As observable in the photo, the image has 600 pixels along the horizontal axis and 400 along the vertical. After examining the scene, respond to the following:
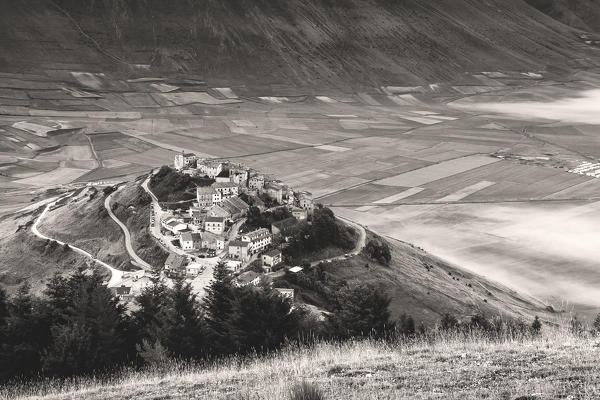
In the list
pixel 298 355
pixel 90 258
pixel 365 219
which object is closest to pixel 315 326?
pixel 298 355

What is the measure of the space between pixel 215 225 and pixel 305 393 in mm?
57690

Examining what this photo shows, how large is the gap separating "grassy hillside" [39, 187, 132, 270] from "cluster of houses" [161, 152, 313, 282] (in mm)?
6188

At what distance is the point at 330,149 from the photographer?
549ft

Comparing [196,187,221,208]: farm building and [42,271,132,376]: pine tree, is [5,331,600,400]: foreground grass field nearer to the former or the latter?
[42,271,132,376]: pine tree

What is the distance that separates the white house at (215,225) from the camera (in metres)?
72.0

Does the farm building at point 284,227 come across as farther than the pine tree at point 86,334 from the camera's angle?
Yes

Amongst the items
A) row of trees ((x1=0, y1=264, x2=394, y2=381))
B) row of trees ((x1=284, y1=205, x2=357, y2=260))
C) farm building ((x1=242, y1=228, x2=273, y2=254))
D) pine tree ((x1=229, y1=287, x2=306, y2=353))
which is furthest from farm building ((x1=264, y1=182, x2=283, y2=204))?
pine tree ((x1=229, y1=287, x2=306, y2=353))

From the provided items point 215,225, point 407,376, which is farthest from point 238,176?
point 407,376

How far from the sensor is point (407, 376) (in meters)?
19.1

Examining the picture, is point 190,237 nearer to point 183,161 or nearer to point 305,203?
point 305,203

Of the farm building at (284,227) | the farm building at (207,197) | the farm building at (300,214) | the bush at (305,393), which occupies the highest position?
Answer: the bush at (305,393)

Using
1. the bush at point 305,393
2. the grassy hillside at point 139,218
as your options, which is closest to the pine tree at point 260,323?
the bush at point 305,393

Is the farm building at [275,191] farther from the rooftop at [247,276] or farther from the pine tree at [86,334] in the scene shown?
the pine tree at [86,334]

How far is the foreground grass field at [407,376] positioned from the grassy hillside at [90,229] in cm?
4870
